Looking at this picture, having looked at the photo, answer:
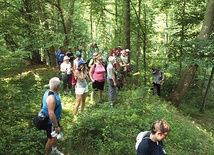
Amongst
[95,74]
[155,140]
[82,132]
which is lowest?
[82,132]

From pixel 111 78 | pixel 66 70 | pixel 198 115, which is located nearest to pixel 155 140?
pixel 111 78

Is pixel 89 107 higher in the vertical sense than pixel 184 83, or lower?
lower

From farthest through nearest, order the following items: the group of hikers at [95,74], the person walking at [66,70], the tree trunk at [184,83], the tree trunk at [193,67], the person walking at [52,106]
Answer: the tree trunk at [184,83]
the tree trunk at [193,67]
the person walking at [66,70]
the group of hikers at [95,74]
the person walking at [52,106]

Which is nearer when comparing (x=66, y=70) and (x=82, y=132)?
(x=82, y=132)

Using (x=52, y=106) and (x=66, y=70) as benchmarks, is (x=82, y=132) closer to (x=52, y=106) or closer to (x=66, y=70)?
(x=52, y=106)

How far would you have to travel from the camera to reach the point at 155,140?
310 cm

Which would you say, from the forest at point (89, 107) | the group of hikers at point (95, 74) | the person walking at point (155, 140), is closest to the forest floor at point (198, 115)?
the forest at point (89, 107)

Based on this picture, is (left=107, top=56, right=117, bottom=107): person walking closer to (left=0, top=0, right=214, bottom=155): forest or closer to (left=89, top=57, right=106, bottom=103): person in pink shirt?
(left=89, top=57, right=106, bottom=103): person in pink shirt

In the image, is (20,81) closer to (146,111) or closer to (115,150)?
(115,150)

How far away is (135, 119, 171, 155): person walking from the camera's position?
304 centimetres

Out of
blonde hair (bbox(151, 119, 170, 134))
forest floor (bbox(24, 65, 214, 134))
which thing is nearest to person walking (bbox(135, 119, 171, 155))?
blonde hair (bbox(151, 119, 170, 134))

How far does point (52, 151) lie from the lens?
5.03 metres

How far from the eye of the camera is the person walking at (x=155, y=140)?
120 inches

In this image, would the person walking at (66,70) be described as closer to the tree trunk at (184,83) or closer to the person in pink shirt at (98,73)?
the person in pink shirt at (98,73)
